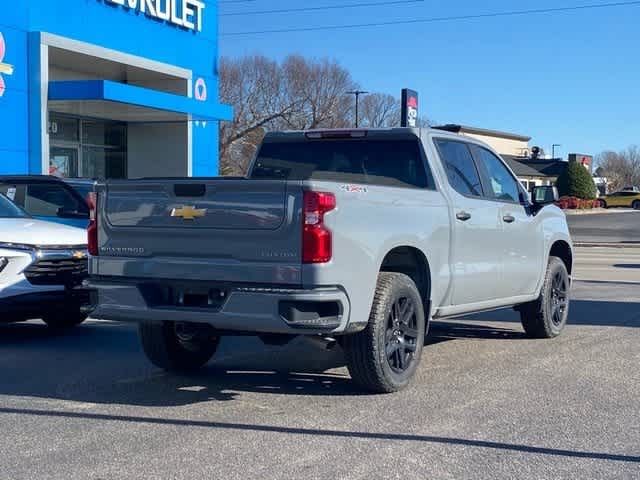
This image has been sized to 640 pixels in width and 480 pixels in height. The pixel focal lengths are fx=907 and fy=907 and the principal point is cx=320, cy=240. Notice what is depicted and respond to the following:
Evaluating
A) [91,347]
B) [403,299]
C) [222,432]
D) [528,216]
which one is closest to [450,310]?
[403,299]

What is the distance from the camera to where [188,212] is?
6.36 m

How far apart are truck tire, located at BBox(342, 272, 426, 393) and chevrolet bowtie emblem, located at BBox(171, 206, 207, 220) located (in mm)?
1382

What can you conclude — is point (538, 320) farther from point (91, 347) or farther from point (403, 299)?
point (91, 347)

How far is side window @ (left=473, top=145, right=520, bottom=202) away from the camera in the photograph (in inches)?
342

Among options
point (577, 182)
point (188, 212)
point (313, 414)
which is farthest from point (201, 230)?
point (577, 182)

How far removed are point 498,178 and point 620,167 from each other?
12927 cm

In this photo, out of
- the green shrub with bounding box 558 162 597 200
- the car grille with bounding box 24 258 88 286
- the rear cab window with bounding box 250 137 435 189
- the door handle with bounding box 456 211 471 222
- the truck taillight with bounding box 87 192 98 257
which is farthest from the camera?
the green shrub with bounding box 558 162 597 200

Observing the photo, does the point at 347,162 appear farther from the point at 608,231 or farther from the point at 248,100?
the point at 248,100

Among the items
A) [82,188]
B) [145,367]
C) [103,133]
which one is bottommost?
[145,367]

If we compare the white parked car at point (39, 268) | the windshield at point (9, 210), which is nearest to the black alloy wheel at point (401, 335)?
the white parked car at point (39, 268)

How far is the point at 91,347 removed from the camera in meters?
9.02

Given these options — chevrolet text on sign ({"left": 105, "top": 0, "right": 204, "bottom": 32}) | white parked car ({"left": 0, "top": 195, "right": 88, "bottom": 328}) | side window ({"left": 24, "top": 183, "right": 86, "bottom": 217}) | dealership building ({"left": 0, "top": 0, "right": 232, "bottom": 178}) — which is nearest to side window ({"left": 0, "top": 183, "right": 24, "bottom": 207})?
side window ({"left": 24, "top": 183, "right": 86, "bottom": 217})

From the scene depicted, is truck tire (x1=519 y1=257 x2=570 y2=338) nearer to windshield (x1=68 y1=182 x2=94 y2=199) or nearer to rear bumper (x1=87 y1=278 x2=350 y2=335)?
rear bumper (x1=87 y1=278 x2=350 y2=335)

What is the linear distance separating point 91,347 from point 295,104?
45.8 meters
